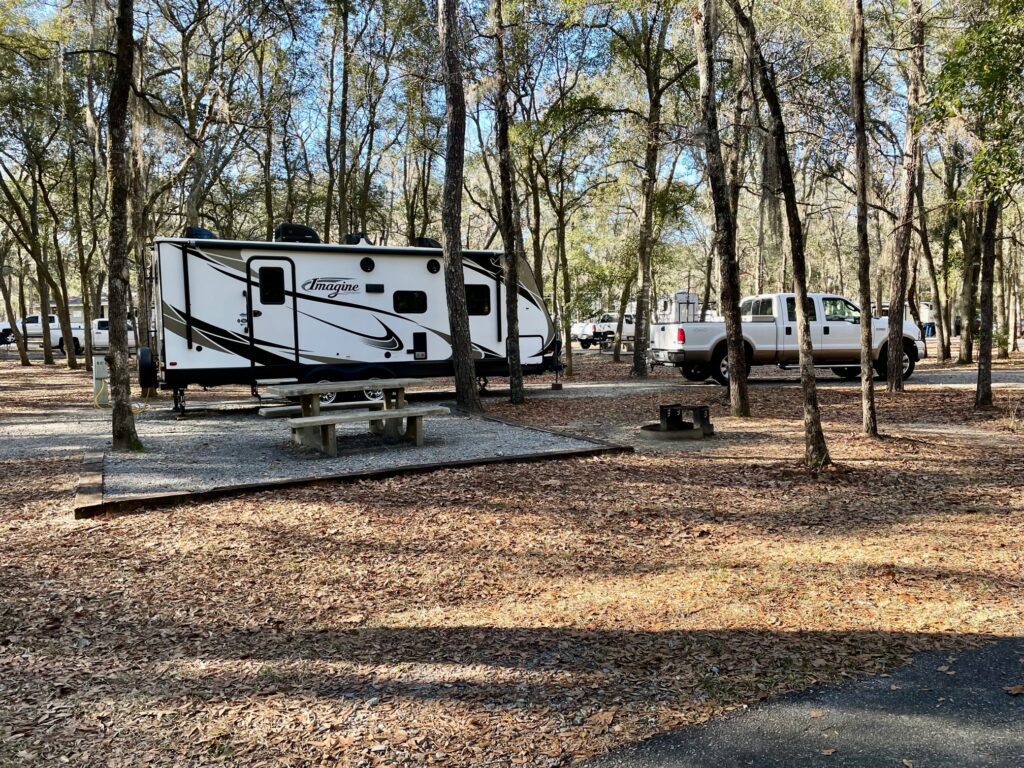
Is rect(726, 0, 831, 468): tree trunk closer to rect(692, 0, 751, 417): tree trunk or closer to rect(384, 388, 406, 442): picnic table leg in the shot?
rect(692, 0, 751, 417): tree trunk

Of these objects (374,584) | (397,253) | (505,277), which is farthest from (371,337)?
(374,584)

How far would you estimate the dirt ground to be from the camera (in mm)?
2965

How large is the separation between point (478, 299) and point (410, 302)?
1.36 m

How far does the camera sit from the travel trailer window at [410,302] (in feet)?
44.1

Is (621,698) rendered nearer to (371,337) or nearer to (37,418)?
(371,337)

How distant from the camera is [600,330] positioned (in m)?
40.6

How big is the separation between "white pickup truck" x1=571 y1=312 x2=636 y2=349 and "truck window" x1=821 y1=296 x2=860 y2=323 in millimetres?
21927

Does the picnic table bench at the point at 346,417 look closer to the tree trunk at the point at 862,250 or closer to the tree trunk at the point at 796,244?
the tree trunk at the point at 796,244

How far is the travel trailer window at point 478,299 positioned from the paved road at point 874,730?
37.5 ft

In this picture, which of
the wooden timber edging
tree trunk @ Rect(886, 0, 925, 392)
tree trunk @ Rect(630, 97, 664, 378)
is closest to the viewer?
the wooden timber edging

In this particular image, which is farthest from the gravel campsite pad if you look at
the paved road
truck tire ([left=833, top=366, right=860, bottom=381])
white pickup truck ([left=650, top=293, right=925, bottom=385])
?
truck tire ([left=833, top=366, right=860, bottom=381])

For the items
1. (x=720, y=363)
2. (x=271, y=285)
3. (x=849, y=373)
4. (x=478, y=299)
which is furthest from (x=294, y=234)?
(x=849, y=373)

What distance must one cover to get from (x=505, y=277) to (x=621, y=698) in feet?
36.0

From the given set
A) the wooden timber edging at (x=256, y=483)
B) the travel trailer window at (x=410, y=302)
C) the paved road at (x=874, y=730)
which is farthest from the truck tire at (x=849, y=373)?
the paved road at (x=874, y=730)
